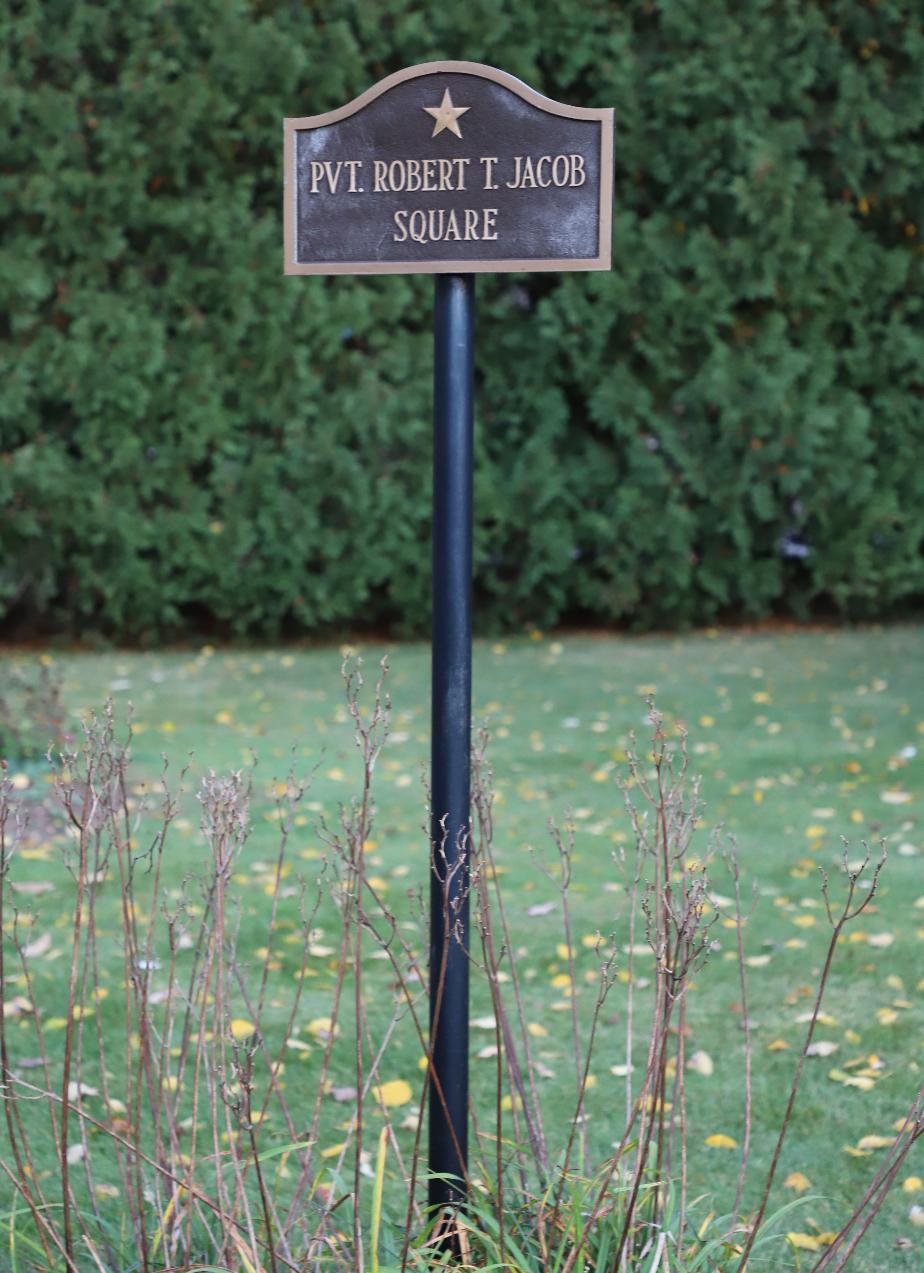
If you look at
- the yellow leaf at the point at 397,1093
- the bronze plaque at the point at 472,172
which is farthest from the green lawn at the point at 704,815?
the bronze plaque at the point at 472,172

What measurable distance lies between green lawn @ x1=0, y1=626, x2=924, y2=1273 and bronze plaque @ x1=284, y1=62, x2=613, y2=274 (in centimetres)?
91

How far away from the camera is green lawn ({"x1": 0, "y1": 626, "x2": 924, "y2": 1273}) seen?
341 centimetres

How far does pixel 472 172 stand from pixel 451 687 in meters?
0.85

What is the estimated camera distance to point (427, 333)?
947 cm

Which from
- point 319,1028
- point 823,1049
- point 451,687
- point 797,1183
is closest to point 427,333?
point 319,1028

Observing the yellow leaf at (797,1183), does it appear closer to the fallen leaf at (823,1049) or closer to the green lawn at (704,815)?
the green lawn at (704,815)

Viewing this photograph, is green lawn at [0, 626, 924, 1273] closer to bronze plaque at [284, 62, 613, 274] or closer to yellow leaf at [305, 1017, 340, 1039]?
yellow leaf at [305, 1017, 340, 1039]

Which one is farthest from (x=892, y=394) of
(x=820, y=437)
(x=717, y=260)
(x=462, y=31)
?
(x=462, y=31)

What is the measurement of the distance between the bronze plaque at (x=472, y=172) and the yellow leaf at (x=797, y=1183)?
1871 mm

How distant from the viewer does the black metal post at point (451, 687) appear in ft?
7.85

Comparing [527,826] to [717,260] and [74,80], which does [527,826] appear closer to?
[717,260]

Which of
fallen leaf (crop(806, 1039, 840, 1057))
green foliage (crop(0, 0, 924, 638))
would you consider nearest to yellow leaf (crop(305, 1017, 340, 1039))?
fallen leaf (crop(806, 1039, 840, 1057))

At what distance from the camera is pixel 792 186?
9.17 meters

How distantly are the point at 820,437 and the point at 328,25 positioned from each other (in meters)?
3.97
